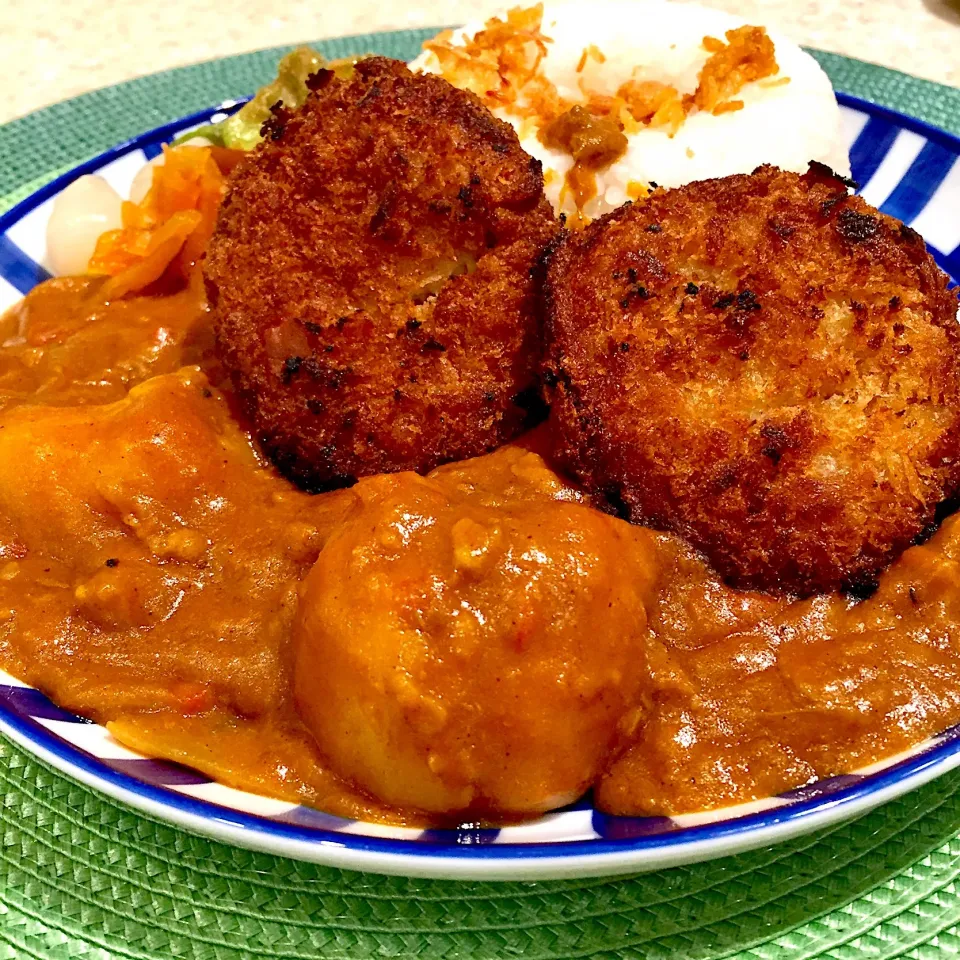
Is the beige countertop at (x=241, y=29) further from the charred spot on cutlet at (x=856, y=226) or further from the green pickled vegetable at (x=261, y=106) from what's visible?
the charred spot on cutlet at (x=856, y=226)

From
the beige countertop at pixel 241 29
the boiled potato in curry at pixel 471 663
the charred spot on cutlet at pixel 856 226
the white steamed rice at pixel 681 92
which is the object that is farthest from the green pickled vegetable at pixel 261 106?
the boiled potato in curry at pixel 471 663

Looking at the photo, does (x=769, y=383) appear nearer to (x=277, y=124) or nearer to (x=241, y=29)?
(x=277, y=124)

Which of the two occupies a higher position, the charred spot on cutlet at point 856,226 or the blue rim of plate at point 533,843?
the charred spot on cutlet at point 856,226

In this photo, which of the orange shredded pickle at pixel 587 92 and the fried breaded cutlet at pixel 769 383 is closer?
the fried breaded cutlet at pixel 769 383

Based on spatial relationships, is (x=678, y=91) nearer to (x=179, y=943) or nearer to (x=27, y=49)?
(x=179, y=943)

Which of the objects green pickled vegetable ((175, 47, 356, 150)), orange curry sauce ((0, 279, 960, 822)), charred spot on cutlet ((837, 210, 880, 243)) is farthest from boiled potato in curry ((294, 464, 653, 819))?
green pickled vegetable ((175, 47, 356, 150))

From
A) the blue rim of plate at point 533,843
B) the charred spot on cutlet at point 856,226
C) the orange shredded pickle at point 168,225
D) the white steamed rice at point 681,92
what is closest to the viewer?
the blue rim of plate at point 533,843

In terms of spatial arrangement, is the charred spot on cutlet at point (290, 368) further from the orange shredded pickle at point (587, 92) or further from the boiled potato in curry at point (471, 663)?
the orange shredded pickle at point (587, 92)

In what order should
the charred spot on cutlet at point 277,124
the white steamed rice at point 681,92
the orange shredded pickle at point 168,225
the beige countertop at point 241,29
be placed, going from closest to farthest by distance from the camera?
the charred spot on cutlet at point 277,124, the orange shredded pickle at point 168,225, the white steamed rice at point 681,92, the beige countertop at point 241,29
